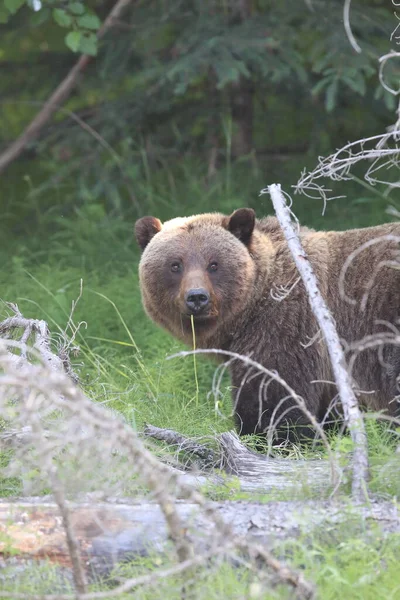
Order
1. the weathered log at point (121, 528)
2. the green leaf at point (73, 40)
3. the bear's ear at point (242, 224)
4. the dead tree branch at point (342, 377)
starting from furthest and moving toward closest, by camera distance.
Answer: the green leaf at point (73, 40) → the bear's ear at point (242, 224) → the dead tree branch at point (342, 377) → the weathered log at point (121, 528)

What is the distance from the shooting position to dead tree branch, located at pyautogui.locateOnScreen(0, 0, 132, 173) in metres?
8.98

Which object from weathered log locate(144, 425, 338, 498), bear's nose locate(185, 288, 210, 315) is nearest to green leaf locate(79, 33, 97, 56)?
bear's nose locate(185, 288, 210, 315)

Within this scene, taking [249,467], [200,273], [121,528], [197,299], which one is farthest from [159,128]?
[121,528]

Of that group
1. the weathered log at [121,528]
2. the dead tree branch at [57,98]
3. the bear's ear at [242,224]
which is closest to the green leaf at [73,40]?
the dead tree branch at [57,98]

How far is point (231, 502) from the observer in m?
3.92

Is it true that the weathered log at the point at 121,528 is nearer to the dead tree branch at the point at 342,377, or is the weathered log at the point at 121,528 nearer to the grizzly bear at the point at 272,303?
the dead tree branch at the point at 342,377

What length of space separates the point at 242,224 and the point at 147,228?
0.72 meters

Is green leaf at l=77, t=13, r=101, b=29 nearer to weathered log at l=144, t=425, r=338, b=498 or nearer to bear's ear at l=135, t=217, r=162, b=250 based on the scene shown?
bear's ear at l=135, t=217, r=162, b=250

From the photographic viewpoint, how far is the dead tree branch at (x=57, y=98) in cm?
898

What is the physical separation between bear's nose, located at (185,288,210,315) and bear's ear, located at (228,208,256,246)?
0.55 m

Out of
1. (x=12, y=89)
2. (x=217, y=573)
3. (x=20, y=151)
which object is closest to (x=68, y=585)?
(x=217, y=573)

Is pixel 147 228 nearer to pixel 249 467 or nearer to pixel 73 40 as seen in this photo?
pixel 73 40

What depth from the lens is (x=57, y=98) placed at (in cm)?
941

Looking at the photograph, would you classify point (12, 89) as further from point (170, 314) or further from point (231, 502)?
point (231, 502)
